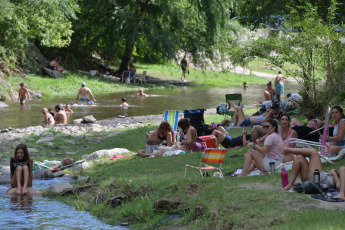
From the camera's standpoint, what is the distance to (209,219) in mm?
7848

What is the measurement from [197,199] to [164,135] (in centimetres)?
573

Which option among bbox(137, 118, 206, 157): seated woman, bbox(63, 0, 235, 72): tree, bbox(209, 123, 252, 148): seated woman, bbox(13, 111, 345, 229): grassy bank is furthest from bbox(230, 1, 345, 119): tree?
bbox(63, 0, 235, 72): tree

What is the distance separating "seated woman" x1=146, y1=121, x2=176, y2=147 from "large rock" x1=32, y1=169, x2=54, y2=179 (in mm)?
2706

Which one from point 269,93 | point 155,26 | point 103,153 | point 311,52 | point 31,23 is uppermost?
point 155,26

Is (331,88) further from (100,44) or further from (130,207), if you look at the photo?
(100,44)

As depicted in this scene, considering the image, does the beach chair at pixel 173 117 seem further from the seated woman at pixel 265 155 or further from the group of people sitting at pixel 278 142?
the seated woman at pixel 265 155

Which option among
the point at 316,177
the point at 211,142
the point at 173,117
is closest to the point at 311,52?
the point at 173,117

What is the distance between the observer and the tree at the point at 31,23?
103ft

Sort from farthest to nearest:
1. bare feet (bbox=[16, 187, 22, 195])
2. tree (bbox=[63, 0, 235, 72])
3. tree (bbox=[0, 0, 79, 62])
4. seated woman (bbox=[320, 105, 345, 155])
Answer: tree (bbox=[63, 0, 235, 72]), tree (bbox=[0, 0, 79, 62]), bare feet (bbox=[16, 187, 22, 195]), seated woman (bbox=[320, 105, 345, 155])

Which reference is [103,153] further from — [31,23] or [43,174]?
[31,23]

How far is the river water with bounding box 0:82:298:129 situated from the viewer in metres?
25.1

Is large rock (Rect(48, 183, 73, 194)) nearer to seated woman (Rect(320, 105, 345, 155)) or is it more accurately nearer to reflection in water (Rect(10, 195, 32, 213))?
reflection in water (Rect(10, 195, 32, 213))

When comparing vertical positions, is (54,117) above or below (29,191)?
above

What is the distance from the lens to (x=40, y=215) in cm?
944
